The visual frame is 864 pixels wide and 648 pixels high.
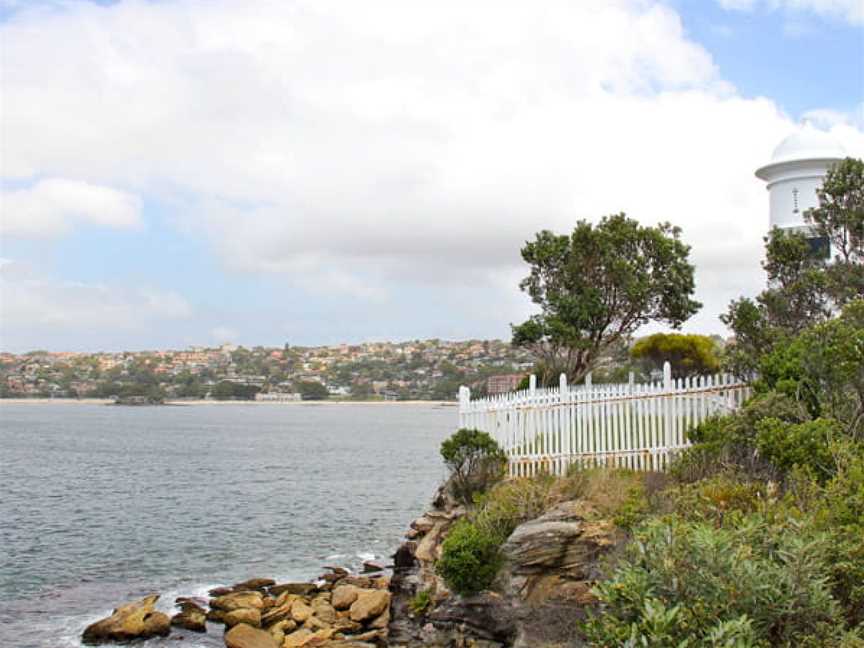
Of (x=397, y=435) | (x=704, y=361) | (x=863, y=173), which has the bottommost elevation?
(x=397, y=435)

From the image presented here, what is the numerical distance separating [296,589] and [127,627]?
3921mm

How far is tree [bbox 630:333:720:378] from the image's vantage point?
3278 centimetres

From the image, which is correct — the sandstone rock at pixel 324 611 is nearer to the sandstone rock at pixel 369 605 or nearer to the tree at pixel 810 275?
the sandstone rock at pixel 369 605

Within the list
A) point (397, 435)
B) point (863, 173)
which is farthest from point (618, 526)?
point (397, 435)

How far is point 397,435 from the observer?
3708 inches

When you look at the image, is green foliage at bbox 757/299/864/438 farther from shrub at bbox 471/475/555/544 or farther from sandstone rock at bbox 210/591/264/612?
sandstone rock at bbox 210/591/264/612

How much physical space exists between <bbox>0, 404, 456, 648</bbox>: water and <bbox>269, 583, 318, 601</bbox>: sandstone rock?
86.8 inches

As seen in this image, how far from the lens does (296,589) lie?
2008cm

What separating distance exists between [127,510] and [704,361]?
23725 millimetres

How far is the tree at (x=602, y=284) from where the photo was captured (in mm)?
22016

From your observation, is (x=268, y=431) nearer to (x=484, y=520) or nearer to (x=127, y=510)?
(x=127, y=510)

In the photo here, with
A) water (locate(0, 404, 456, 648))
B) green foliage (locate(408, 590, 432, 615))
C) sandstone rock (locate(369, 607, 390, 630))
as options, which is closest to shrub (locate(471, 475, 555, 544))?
green foliage (locate(408, 590, 432, 615))

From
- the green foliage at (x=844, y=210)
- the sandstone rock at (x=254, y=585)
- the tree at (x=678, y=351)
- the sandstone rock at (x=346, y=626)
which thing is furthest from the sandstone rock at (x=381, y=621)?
the tree at (x=678, y=351)

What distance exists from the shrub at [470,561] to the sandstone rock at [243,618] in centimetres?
619
